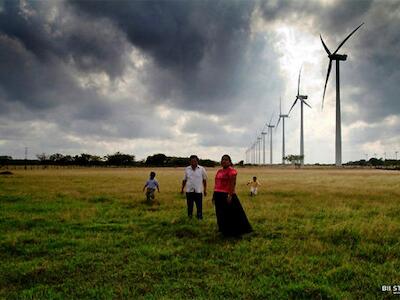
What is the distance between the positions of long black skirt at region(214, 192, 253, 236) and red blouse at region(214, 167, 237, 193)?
0.48ft

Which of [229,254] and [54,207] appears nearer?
[229,254]

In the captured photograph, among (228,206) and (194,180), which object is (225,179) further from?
(194,180)

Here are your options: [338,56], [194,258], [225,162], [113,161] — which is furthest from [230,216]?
[113,161]

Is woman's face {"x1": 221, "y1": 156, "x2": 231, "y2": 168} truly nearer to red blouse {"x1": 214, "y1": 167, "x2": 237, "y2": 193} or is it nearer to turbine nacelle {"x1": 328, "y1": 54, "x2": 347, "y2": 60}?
red blouse {"x1": 214, "y1": 167, "x2": 237, "y2": 193}

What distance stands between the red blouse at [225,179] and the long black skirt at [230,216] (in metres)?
0.15

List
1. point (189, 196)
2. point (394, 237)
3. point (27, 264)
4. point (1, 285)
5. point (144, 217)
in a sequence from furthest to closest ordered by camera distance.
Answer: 1. point (144, 217)
2. point (189, 196)
3. point (394, 237)
4. point (27, 264)
5. point (1, 285)

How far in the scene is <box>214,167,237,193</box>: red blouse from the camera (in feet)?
34.0

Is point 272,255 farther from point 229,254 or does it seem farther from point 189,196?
point 189,196

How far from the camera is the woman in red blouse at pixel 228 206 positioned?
34.1 feet

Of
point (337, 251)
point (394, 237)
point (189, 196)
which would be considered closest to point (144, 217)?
point (189, 196)

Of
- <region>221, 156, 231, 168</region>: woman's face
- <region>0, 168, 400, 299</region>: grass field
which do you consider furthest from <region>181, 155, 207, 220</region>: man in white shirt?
<region>221, 156, 231, 168</region>: woman's face

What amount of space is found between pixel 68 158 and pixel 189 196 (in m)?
168

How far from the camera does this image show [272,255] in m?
8.57

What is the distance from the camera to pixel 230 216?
413 inches
